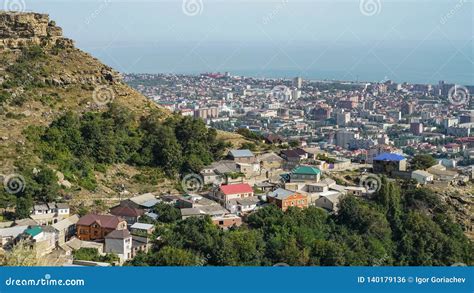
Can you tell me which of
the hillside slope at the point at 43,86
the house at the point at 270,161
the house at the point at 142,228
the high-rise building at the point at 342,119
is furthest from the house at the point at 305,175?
the high-rise building at the point at 342,119

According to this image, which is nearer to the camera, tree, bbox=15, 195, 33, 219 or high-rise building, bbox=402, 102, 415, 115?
tree, bbox=15, 195, 33, 219

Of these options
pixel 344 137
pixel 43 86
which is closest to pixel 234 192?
pixel 43 86

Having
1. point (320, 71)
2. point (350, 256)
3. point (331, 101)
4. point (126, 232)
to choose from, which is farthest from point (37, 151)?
point (320, 71)

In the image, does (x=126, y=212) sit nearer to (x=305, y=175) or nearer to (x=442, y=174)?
(x=305, y=175)

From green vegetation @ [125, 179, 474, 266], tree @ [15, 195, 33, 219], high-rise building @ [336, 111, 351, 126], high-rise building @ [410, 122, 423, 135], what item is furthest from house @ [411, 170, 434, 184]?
high-rise building @ [336, 111, 351, 126]

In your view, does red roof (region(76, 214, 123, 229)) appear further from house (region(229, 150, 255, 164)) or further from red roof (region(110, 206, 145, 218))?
house (region(229, 150, 255, 164))

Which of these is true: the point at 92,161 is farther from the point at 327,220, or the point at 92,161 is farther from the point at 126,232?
the point at 327,220
